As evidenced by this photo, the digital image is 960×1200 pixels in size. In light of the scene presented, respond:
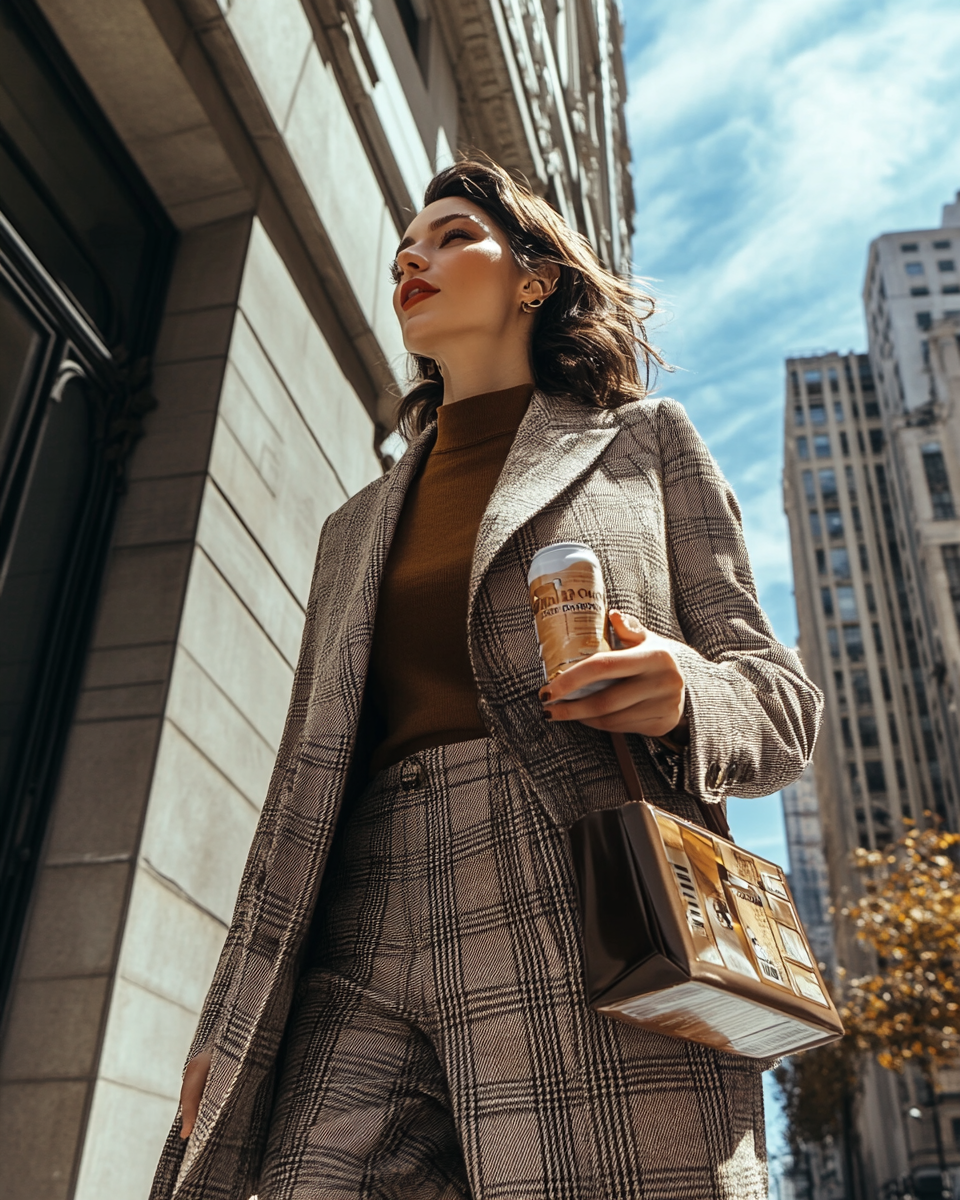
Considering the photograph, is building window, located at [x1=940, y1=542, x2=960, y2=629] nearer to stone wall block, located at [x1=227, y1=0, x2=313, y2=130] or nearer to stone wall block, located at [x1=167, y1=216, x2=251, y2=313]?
stone wall block, located at [x1=227, y1=0, x2=313, y2=130]

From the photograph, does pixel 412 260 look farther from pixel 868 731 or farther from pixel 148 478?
pixel 868 731

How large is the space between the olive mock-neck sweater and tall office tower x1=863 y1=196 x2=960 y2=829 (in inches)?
2686

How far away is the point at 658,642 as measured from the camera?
1.64 m

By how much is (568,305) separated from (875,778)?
8501 centimetres

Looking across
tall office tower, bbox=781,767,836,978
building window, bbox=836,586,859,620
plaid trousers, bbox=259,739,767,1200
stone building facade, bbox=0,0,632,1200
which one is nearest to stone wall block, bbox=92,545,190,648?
stone building facade, bbox=0,0,632,1200

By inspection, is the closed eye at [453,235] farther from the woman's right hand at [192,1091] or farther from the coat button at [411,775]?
the woman's right hand at [192,1091]

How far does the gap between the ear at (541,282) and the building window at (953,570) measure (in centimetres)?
7039

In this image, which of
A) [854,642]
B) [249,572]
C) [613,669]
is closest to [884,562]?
[854,642]

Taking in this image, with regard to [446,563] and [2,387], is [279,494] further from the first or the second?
[446,563]

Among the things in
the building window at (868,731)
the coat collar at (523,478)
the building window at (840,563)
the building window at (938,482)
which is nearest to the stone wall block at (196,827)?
the coat collar at (523,478)

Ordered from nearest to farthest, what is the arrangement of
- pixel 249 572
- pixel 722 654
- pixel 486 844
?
pixel 486 844
pixel 722 654
pixel 249 572

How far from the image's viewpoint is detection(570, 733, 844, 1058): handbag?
4.61 ft

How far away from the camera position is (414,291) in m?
2.70

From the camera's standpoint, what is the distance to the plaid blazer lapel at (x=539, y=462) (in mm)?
2047
